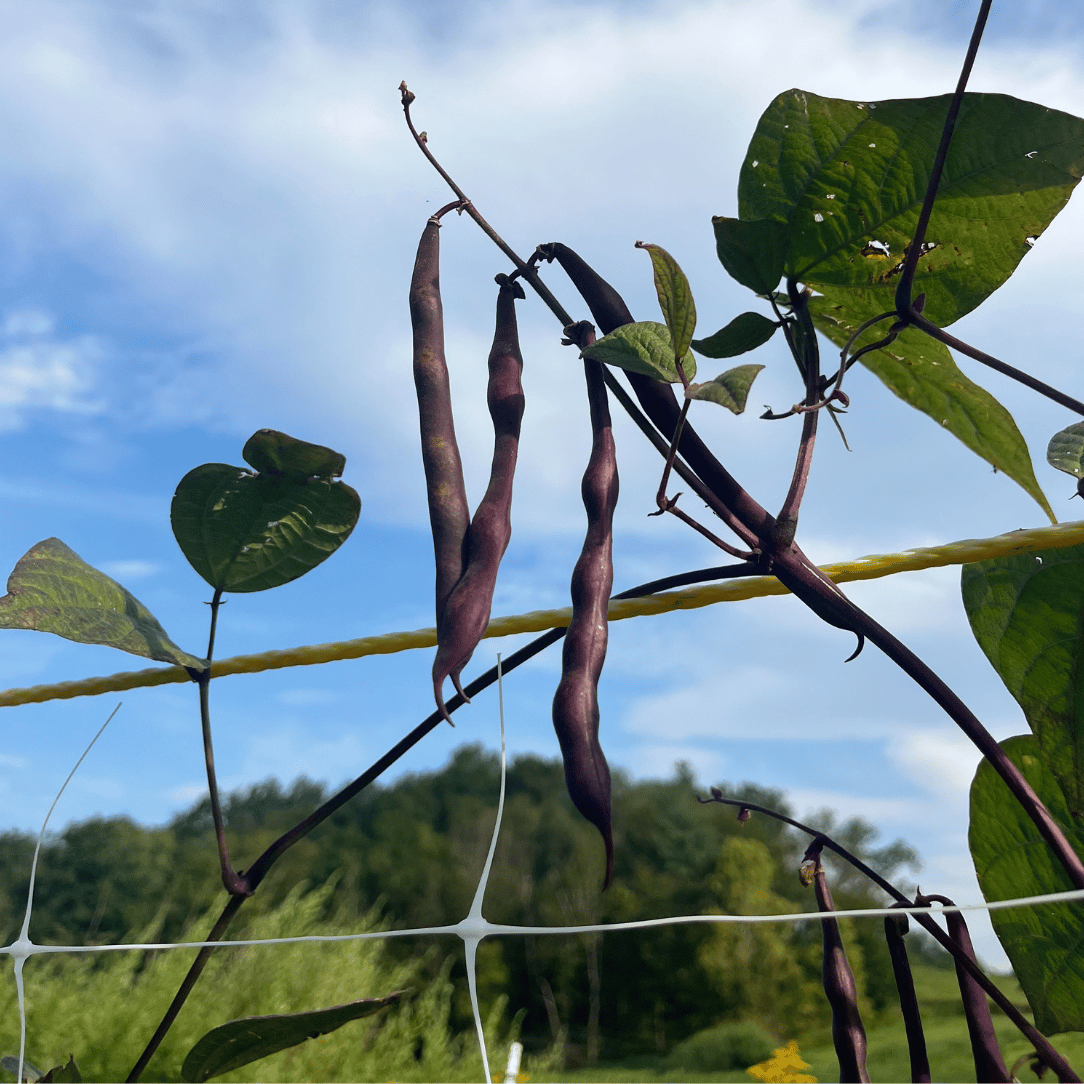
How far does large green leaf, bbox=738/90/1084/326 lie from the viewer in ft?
1.34

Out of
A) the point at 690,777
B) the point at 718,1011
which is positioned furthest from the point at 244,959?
the point at 690,777

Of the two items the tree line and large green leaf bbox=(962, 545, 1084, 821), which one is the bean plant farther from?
the tree line

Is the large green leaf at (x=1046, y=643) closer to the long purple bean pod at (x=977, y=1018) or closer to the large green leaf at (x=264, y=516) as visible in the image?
the long purple bean pod at (x=977, y=1018)

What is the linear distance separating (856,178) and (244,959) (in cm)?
552

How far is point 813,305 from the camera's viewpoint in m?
0.48

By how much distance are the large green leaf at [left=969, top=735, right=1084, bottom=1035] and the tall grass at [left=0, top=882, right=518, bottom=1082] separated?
2636 mm

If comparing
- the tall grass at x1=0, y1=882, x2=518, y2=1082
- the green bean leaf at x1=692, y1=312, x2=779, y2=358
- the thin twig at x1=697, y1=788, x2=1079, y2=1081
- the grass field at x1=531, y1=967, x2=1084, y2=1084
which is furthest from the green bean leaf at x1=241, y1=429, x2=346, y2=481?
the grass field at x1=531, y1=967, x2=1084, y2=1084

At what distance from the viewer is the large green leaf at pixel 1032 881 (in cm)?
43

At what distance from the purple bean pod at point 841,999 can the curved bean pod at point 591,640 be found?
0.15m

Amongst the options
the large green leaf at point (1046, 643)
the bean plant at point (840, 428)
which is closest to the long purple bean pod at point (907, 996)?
the bean plant at point (840, 428)

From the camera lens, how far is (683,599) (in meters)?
0.44

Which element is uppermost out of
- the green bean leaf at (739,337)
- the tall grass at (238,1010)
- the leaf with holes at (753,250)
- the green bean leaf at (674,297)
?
the leaf with holes at (753,250)

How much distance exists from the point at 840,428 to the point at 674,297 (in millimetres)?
116

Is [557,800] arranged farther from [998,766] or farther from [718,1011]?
[998,766]
